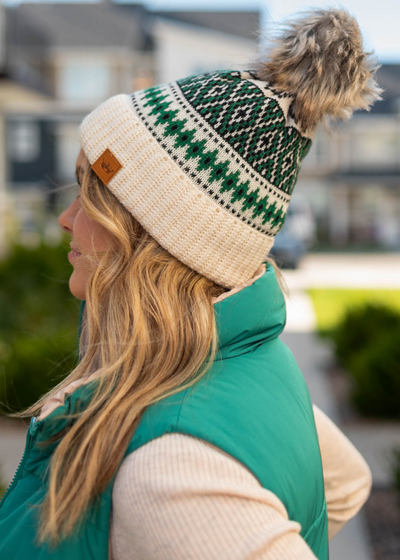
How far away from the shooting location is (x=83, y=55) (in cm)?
3238

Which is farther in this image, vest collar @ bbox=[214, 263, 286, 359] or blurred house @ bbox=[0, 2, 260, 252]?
blurred house @ bbox=[0, 2, 260, 252]

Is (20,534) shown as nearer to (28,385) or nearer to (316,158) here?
(28,385)

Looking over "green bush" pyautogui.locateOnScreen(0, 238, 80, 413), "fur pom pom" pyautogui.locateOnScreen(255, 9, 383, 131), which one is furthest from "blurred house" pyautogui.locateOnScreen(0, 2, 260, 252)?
"fur pom pom" pyautogui.locateOnScreen(255, 9, 383, 131)

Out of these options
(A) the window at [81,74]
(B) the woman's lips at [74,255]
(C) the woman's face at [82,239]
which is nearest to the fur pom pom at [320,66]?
(C) the woman's face at [82,239]

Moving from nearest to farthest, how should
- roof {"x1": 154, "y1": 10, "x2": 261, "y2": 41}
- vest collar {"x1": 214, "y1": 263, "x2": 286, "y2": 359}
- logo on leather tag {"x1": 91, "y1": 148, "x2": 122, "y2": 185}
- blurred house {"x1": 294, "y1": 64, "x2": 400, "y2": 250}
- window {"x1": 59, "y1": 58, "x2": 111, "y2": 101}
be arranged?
vest collar {"x1": 214, "y1": 263, "x2": 286, "y2": 359}
logo on leather tag {"x1": 91, "y1": 148, "x2": 122, "y2": 185}
roof {"x1": 154, "y1": 10, "x2": 261, "y2": 41}
blurred house {"x1": 294, "y1": 64, "x2": 400, "y2": 250}
window {"x1": 59, "y1": 58, "x2": 111, "y2": 101}

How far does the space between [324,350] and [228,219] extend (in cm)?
706

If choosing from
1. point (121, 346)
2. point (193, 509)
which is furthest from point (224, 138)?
point (193, 509)

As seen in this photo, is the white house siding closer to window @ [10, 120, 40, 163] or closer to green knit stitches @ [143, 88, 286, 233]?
window @ [10, 120, 40, 163]

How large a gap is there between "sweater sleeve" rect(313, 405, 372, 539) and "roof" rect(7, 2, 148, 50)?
110ft

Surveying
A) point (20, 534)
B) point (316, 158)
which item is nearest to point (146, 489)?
point (20, 534)

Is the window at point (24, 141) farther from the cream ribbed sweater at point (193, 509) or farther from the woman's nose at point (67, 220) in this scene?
the cream ribbed sweater at point (193, 509)

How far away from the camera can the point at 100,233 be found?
4.99 feet

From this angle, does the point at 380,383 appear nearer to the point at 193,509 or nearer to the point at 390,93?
the point at 193,509

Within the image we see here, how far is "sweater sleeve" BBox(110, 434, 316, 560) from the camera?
101cm
